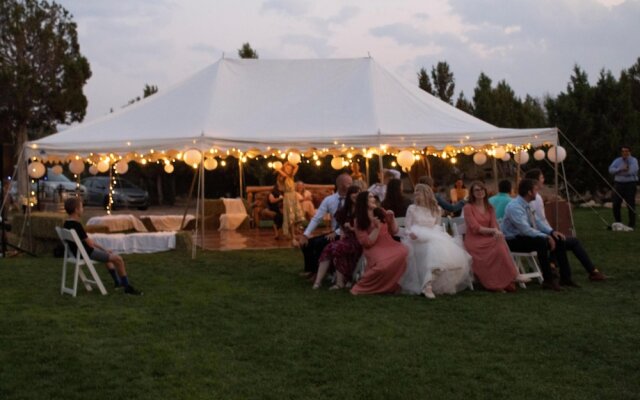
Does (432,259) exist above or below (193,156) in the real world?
below

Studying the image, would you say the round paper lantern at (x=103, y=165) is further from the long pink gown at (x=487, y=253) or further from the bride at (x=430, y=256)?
the long pink gown at (x=487, y=253)

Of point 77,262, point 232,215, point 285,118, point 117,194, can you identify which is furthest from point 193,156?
point 117,194

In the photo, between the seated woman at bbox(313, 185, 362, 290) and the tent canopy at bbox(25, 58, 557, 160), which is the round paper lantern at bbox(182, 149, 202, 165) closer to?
the tent canopy at bbox(25, 58, 557, 160)

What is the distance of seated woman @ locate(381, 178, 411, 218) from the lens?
1001cm

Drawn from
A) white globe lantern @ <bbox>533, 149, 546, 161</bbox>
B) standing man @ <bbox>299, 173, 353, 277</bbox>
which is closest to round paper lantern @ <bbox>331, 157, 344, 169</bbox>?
white globe lantern @ <bbox>533, 149, 546, 161</bbox>

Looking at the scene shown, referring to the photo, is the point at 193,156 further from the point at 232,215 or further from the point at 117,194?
the point at 117,194

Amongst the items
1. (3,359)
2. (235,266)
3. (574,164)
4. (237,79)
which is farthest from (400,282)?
(574,164)

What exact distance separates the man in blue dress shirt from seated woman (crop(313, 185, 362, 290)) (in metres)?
1.81

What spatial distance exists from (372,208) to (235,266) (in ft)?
11.0

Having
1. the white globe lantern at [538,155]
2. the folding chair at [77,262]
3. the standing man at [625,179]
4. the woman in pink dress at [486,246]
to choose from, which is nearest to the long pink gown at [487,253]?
the woman in pink dress at [486,246]

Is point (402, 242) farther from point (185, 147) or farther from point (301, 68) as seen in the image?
point (301, 68)

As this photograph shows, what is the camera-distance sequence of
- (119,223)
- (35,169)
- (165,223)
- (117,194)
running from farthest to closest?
(117,194)
(165,223)
(119,223)
(35,169)

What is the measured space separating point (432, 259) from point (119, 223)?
10.5 metres

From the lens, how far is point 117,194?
1284 inches
